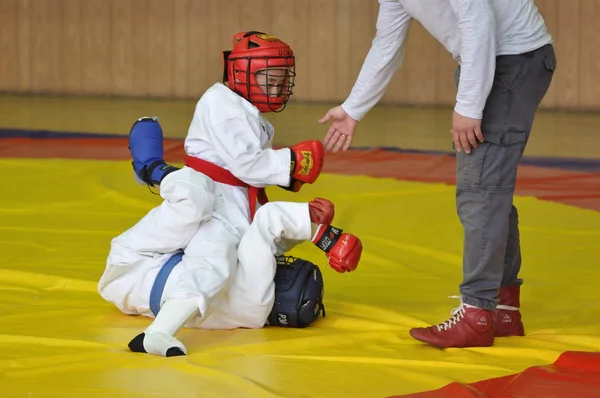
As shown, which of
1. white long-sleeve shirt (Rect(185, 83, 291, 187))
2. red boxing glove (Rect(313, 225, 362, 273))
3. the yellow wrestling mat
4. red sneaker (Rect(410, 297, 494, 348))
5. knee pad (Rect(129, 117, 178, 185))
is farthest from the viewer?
knee pad (Rect(129, 117, 178, 185))

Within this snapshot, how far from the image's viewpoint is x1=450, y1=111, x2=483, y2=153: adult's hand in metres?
2.84

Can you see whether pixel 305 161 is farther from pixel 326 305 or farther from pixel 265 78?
pixel 326 305

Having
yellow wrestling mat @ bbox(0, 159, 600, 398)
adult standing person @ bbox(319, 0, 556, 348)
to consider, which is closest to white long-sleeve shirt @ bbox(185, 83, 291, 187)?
yellow wrestling mat @ bbox(0, 159, 600, 398)

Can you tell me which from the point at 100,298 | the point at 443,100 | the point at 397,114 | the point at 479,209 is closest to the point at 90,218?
the point at 100,298

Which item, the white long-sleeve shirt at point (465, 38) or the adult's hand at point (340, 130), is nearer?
the white long-sleeve shirt at point (465, 38)

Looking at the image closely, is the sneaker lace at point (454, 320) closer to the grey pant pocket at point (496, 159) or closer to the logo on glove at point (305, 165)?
the grey pant pocket at point (496, 159)

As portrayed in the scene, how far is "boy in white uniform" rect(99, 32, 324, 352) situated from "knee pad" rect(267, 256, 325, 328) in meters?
0.16

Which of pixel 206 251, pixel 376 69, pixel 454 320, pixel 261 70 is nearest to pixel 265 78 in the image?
pixel 261 70

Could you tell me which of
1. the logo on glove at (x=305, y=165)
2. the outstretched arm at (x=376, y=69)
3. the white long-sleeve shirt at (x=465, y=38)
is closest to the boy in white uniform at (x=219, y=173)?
the logo on glove at (x=305, y=165)

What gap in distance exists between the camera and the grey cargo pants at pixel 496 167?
2922mm

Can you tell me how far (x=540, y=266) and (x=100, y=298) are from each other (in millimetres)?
1628

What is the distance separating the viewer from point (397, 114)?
9.88 metres

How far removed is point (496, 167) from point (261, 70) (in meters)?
0.81

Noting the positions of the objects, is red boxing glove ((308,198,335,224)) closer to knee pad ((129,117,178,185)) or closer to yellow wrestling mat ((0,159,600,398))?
yellow wrestling mat ((0,159,600,398))
